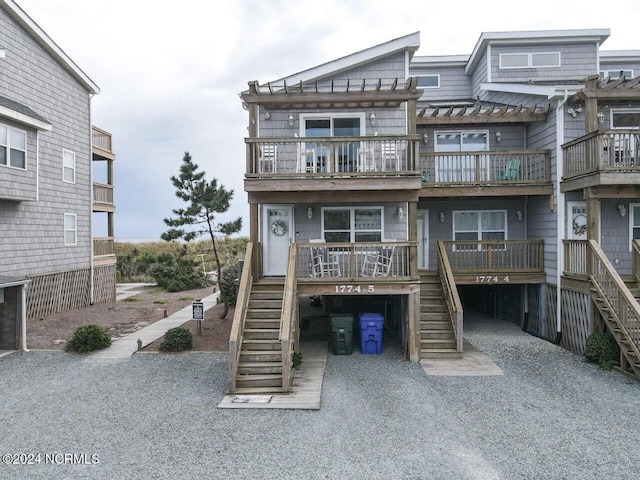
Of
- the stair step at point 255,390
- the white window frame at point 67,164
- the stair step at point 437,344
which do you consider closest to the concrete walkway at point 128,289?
the white window frame at point 67,164

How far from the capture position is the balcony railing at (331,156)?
1070cm

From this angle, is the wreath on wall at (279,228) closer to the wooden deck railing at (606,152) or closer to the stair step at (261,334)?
the stair step at (261,334)

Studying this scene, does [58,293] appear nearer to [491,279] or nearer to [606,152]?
[491,279]

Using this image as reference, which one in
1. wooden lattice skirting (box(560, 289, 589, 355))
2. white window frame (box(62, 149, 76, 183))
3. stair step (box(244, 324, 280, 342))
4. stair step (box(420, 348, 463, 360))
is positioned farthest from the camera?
white window frame (box(62, 149, 76, 183))

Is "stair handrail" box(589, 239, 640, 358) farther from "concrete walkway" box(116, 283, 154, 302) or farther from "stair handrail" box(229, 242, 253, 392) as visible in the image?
"concrete walkway" box(116, 283, 154, 302)

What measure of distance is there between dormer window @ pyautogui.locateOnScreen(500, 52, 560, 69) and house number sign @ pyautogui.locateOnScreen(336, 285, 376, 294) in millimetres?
13045

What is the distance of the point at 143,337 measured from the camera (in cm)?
1274

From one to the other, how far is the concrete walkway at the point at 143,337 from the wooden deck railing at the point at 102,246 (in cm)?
538

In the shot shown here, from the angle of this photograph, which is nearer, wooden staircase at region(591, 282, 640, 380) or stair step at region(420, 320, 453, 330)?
wooden staircase at region(591, 282, 640, 380)

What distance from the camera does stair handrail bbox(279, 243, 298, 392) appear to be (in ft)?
27.1

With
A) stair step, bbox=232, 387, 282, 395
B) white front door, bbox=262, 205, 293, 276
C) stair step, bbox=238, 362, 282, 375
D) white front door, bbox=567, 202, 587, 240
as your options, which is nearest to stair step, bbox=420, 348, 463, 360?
stair step, bbox=238, 362, 282, 375

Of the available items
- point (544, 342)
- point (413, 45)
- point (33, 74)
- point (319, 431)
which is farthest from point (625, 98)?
point (33, 74)

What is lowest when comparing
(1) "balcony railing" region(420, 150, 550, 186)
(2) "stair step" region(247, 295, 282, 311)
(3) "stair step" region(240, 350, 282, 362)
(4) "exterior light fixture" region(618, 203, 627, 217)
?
(3) "stair step" region(240, 350, 282, 362)

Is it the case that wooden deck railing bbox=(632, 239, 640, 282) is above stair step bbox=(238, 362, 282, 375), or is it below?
above
